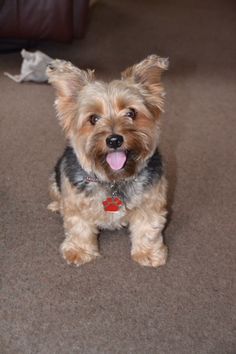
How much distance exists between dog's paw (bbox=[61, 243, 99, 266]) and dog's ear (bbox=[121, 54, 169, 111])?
73cm

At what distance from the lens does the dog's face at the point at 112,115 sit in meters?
1.77

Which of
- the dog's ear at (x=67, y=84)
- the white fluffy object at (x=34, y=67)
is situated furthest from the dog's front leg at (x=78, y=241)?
the white fluffy object at (x=34, y=67)

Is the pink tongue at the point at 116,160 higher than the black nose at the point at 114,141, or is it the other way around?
the black nose at the point at 114,141

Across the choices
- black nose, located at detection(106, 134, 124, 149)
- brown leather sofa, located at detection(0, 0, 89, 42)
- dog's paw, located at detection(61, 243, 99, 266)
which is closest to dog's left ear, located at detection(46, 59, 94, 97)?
black nose, located at detection(106, 134, 124, 149)

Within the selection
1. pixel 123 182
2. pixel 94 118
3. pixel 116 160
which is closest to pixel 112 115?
pixel 94 118

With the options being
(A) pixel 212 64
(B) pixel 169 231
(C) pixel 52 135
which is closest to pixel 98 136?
(B) pixel 169 231

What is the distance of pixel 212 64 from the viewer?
4066 mm

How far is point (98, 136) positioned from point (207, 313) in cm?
84

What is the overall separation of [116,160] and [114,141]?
0.34ft

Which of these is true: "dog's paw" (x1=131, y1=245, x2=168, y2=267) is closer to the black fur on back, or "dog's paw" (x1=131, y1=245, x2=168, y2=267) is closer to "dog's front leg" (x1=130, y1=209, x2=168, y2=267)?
"dog's front leg" (x1=130, y1=209, x2=168, y2=267)

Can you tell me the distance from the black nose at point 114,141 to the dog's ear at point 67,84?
21 cm

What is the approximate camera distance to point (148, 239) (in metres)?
2.05

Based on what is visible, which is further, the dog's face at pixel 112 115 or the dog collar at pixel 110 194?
the dog collar at pixel 110 194

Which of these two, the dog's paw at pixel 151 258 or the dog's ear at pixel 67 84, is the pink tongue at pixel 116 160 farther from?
the dog's paw at pixel 151 258
